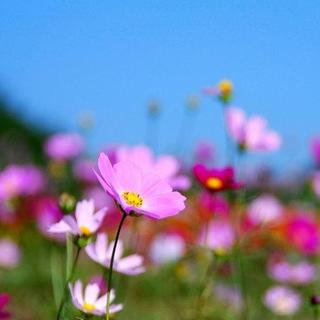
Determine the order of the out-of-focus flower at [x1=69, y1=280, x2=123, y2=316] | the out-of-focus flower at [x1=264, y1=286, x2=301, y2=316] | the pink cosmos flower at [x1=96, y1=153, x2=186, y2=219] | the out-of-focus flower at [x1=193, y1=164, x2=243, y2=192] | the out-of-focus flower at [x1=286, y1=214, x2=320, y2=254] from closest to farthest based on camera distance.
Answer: the pink cosmos flower at [x1=96, y1=153, x2=186, y2=219]
the out-of-focus flower at [x1=69, y1=280, x2=123, y2=316]
the out-of-focus flower at [x1=193, y1=164, x2=243, y2=192]
the out-of-focus flower at [x1=264, y1=286, x2=301, y2=316]
the out-of-focus flower at [x1=286, y1=214, x2=320, y2=254]

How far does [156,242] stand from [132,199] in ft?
7.35

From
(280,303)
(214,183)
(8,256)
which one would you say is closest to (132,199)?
(214,183)

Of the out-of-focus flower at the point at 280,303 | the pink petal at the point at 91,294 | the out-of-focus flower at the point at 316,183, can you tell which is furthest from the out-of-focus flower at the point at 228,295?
the pink petal at the point at 91,294

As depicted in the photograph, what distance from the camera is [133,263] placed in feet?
3.82

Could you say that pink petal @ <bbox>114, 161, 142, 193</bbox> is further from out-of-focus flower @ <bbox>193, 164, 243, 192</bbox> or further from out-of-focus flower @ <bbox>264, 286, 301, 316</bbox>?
out-of-focus flower @ <bbox>264, 286, 301, 316</bbox>

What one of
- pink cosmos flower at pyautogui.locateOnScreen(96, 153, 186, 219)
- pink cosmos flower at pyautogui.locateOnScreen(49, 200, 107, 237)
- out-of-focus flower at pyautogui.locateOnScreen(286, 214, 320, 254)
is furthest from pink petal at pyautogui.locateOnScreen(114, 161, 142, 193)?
out-of-focus flower at pyautogui.locateOnScreen(286, 214, 320, 254)

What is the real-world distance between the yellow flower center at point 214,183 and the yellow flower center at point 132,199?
449 mm

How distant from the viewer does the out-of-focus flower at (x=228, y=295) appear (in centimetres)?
315

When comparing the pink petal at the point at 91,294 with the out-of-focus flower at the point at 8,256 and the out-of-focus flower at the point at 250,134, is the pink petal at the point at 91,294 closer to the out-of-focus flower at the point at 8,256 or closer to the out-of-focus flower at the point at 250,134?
the out-of-focus flower at the point at 250,134

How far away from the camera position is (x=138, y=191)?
38.7 inches

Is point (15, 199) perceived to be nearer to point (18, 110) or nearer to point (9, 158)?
point (9, 158)

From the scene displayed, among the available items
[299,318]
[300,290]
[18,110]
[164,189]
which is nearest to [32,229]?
[300,290]

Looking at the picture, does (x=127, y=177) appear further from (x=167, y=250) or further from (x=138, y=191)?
(x=167, y=250)

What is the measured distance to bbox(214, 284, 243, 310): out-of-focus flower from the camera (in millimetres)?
3146
